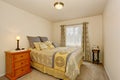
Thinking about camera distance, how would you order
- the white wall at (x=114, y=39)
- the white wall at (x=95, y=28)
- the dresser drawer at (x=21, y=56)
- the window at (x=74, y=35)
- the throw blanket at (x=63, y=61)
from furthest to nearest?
the window at (x=74, y=35) < the white wall at (x=95, y=28) < the dresser drawer at (x=21, y=56) < the throw blanket at (x=63, y=61) < the white wall at (x=114, y=39)

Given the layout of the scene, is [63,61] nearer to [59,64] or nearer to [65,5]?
[59,64]

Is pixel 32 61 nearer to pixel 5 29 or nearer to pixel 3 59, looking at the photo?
pixel 3 59

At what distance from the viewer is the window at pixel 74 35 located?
4.21 meters

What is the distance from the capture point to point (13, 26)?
2730mm

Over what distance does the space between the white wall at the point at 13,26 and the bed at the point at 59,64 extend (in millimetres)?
865

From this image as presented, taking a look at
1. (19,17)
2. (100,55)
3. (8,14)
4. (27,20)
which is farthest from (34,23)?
(100,55)

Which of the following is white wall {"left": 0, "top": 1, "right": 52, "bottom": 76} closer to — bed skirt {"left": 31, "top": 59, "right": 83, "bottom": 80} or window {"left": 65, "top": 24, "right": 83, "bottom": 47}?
bed skirt {"left": 31, "top": 59, "right": 83, "bottom": 80}

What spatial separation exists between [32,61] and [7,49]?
0.93 metres

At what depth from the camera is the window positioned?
4.21m

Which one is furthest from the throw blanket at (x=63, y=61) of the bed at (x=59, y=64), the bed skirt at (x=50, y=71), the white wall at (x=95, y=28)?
the white wall at (x=95, y=28)

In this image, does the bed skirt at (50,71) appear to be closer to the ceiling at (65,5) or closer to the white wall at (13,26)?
the white wall at (13,26)

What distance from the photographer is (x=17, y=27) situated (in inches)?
113

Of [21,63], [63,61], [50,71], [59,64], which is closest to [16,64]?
[21,63]

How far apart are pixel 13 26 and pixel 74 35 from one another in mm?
2961
